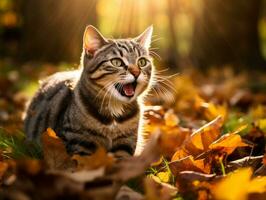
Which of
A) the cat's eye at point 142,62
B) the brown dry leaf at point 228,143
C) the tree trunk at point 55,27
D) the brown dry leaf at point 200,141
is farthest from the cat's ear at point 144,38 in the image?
the tree trunk at point 55,27

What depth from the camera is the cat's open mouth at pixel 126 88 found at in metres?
3.15

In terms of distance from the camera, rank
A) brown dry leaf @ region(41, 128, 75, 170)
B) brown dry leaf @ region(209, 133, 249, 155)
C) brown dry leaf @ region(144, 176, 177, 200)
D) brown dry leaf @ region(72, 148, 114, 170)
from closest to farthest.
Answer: brown dry leaf @ region(144, 176, 177, 200) → brown dry leaf @ region(72, 148, 114, 170) → brown dry leaf @ region(41, 128, 75, 170) → brown dry leaf @ region(209, 133, 249, 155)

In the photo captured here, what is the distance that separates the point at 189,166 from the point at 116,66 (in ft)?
2.96

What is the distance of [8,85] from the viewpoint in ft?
20.2

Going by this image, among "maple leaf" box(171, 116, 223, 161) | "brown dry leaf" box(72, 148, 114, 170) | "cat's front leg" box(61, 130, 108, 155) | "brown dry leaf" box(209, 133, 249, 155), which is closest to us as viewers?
"brown dry leaf" box(72, 148, 114, 170)

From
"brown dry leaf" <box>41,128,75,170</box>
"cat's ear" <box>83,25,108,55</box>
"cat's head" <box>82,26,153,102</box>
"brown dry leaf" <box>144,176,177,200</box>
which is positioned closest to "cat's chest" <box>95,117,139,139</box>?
"cat's head" <box>82,26,153,102</box>

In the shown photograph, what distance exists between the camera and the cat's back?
11.6 ft

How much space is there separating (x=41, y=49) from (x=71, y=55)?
564 millimetres

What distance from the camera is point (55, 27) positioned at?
10.1 metres

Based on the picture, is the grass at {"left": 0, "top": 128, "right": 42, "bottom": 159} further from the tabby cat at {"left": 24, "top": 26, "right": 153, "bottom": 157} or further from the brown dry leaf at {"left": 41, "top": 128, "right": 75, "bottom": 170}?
the brown dry leaf at {"left": 41, "top": 128, "right": 75, "bottom": 170}

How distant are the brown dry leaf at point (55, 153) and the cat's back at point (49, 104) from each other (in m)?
0.88

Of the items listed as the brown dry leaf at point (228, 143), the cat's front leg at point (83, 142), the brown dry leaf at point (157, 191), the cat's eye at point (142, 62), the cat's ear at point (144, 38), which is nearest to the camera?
the brown dry leaf at point (157, 191)

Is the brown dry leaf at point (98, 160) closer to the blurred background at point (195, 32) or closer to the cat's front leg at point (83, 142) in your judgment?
the cat's front leg at point (83, 142)

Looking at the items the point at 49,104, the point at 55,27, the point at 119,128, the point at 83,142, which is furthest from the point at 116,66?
the point at 55,27
